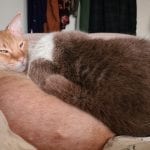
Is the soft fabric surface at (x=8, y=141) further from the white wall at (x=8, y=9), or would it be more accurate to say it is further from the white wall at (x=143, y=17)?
the white wall at (x=143, y=17)

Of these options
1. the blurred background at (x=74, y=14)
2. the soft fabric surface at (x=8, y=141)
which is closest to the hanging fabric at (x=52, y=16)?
the blurred background at (x=74, y=14)

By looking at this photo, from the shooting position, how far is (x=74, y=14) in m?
2.77

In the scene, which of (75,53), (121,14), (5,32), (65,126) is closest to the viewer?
(65,126)

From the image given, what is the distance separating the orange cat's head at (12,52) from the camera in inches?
48.6

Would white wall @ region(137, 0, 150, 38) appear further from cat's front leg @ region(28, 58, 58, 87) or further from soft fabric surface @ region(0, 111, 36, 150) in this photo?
soft fabric surface @ region(0, 111, 36, 150)

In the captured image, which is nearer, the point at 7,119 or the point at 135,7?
the point at 7,119

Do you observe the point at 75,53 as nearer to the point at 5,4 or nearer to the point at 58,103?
the point at 58,103

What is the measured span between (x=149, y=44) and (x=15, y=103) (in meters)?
0.41

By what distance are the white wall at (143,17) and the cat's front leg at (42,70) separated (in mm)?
2070

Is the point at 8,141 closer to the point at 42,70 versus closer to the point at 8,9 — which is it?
the point at 42,70

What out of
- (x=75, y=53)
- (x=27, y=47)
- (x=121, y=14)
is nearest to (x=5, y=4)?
(x=121, y=14)

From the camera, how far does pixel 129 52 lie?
0.97 m

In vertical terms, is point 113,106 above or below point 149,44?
below

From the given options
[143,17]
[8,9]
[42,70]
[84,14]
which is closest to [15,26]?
[42,70]
